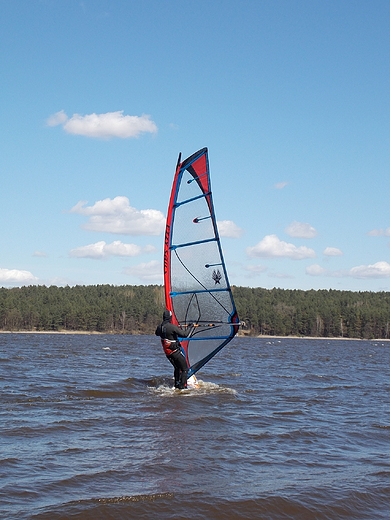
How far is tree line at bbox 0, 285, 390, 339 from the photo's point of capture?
4530 inches

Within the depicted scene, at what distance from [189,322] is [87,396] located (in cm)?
263

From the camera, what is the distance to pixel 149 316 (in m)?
121

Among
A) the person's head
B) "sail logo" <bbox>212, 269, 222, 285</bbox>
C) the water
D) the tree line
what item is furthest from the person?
the tree line

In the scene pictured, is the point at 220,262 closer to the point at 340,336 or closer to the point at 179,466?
the point at 179,466

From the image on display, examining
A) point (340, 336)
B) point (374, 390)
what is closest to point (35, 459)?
point (374, 390)

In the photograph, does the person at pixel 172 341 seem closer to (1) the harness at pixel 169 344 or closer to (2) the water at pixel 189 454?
(1) the harness at pixel 169 344

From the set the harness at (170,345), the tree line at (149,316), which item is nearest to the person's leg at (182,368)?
the harness at (170,345)

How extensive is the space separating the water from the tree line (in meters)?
98.3

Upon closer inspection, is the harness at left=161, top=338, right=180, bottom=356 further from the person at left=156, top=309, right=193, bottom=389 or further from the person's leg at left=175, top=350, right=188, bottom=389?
the person's leg at left=175, top=350, right=188, bottom=389

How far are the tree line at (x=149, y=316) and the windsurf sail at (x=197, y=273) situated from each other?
96.8 meters

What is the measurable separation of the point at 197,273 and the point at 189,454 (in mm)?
5855

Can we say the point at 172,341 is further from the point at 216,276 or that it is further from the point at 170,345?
the point at 216,276

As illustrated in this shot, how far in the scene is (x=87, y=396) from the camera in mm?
11812

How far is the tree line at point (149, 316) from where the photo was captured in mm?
115062
